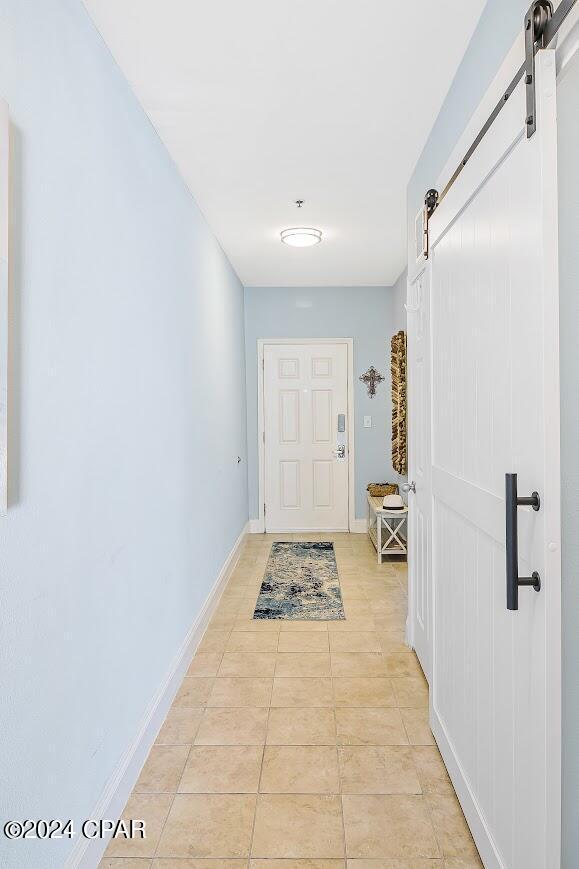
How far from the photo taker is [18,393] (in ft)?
3.99

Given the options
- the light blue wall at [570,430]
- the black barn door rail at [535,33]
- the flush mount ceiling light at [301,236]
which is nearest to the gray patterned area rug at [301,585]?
the light blue wall at [570,430]

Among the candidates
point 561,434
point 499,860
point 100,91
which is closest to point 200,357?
point 100,91

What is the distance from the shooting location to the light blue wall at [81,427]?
4.01 ft

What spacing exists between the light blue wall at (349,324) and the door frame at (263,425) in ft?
0.14

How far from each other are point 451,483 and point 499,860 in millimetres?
1016

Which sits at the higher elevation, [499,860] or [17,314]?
[17,314]

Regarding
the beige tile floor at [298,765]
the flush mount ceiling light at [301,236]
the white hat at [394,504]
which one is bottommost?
the beige tile floor at [298,765]

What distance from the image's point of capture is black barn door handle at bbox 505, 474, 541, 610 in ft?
3.69

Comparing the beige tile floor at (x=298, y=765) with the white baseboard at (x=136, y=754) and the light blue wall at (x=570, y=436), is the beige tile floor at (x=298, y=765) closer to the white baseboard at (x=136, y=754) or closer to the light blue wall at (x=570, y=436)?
the white baseboard at (x=136, y=754)

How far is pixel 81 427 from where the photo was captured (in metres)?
1.54

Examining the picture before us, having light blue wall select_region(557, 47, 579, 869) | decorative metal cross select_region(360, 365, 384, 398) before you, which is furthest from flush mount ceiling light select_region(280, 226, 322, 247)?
light blue wall select_region(557, 47, 579, 869)

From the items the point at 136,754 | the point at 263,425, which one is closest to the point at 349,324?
the point at 263,425

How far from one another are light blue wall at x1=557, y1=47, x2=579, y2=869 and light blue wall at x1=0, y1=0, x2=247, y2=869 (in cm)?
113

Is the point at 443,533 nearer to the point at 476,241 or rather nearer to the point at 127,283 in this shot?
the point at 476,241
